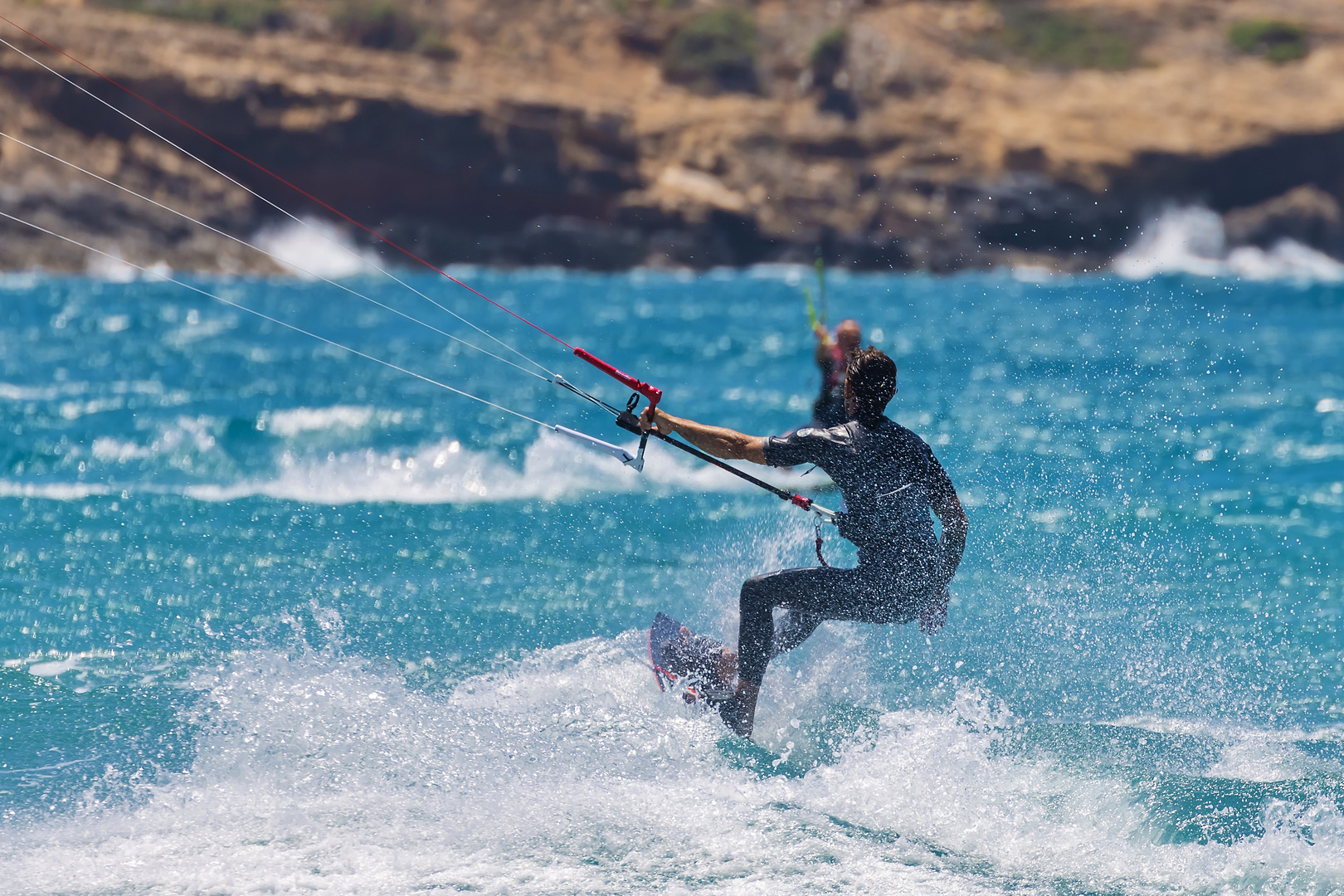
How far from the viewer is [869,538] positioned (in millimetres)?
5379

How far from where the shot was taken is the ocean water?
479cm

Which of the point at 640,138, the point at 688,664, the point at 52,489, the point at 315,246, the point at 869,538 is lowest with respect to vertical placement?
the point at 688,664

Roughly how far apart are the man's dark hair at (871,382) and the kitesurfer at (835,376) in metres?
3.32

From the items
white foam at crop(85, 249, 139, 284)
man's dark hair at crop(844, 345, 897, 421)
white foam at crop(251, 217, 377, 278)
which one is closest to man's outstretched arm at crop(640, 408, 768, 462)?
man's dark hair at crop(844, 345, 897, 421)

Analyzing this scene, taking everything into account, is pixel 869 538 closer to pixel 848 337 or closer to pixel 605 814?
pixel 605 814

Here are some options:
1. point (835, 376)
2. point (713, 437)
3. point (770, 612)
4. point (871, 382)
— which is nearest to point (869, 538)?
point (770, 612)

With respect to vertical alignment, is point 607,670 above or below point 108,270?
below

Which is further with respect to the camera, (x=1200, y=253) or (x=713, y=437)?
(x=1200, y=253)

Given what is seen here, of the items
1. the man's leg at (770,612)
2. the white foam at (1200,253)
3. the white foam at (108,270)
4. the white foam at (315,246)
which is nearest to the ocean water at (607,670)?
the man's leg at (770,612)

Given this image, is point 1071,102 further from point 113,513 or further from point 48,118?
point 113,513

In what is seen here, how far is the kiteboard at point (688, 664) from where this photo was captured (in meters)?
5.83

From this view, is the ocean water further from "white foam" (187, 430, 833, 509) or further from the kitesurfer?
the kitesurfer

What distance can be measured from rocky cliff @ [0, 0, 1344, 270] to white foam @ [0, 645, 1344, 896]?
4614cm

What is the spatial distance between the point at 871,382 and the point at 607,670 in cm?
219
